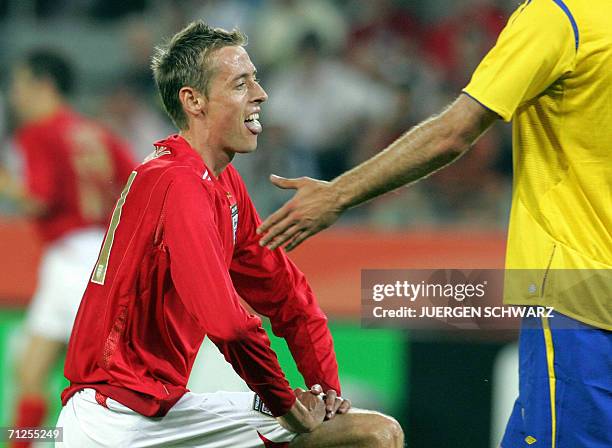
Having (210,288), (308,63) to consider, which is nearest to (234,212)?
(210,288)

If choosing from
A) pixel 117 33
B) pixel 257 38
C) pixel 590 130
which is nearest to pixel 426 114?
pixel 257 38

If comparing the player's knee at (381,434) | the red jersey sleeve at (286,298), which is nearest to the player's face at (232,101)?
the red jersey sleeve at (286,298)

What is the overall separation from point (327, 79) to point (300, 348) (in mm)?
4265

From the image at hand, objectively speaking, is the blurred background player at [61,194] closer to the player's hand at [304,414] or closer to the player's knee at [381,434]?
the player's hand at [304,414]

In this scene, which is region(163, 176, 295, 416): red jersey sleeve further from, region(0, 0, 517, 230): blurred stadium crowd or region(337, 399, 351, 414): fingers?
region(0, 0, 517, 230): blurred stadium crowd

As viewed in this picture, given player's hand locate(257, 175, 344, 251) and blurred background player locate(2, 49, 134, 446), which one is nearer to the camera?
player's hand locate(257, 175, 344, 251)

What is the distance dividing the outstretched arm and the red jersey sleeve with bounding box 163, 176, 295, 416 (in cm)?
17

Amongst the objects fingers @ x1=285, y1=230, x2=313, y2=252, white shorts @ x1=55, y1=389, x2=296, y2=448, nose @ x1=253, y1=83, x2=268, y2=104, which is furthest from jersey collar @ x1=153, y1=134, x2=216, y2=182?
white shorts @ x1=55, y1=389, x2=296, y2=448

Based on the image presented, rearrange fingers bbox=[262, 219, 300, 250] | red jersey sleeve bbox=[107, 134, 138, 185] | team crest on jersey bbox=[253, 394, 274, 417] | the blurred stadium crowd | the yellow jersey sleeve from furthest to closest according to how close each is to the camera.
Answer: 1. the blurred stadium crowd
2. red jersey sleeve bbox=[107, 134, 138, 185]
3. team crest on jersey bbox=[253, 394, 274, 417]
4. fingers bbox=[262, 219, 300, 250]
5. the yellow jersey sleeve

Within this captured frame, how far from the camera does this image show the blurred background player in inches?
232

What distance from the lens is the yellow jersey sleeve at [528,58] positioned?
8.44 feet

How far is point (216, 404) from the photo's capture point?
3.08m

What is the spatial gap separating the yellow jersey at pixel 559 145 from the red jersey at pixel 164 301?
757mm

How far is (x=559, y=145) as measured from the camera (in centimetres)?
274
